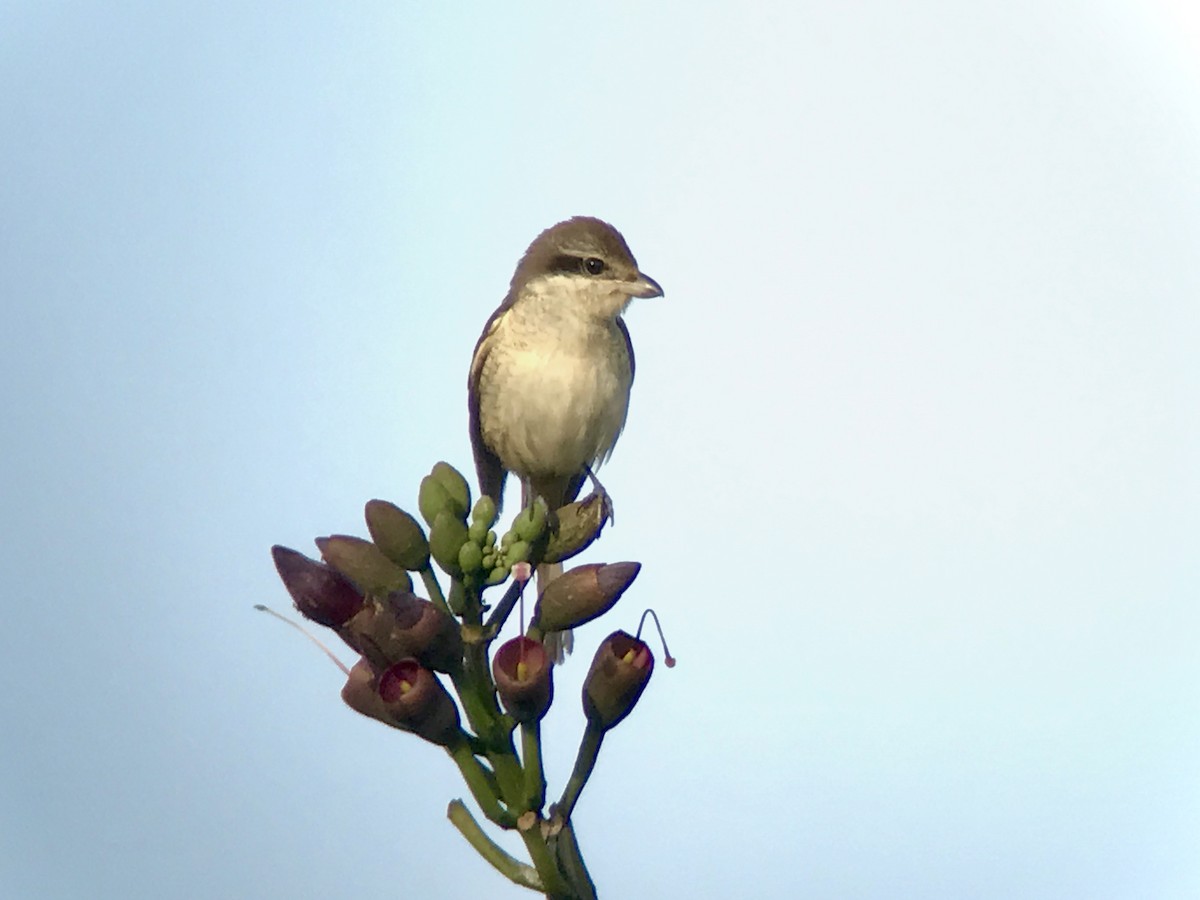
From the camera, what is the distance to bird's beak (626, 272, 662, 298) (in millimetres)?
5641

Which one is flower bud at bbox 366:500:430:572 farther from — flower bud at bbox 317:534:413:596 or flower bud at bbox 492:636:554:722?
flower bud at bbox 492:636:554:722

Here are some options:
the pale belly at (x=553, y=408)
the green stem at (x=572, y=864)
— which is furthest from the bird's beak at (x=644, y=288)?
the green stem at (x=572, y=864)

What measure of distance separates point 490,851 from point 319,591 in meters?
0.64

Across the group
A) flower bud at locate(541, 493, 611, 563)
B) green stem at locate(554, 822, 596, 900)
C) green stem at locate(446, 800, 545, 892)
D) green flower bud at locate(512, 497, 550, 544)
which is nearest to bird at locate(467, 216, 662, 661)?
flower bud at locate(541, 493, 611, 563)

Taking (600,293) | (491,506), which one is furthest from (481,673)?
(600,293)

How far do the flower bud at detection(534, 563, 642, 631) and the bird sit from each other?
2538 millimetres

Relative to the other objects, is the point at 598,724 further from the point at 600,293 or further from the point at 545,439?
the point at 600,293

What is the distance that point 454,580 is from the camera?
2.71m

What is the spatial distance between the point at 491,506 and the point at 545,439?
269 cm

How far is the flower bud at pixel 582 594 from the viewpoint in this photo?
2.62 m

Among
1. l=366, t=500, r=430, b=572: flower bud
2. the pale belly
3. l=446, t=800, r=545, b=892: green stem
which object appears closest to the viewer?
l=446, t=800, r=545, b=892: green stem

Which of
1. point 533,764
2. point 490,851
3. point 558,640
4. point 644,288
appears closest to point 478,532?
point 533,764

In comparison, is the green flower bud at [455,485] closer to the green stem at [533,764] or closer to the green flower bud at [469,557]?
the green flower bud at [469,557]

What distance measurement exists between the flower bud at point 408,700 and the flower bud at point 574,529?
74cm
